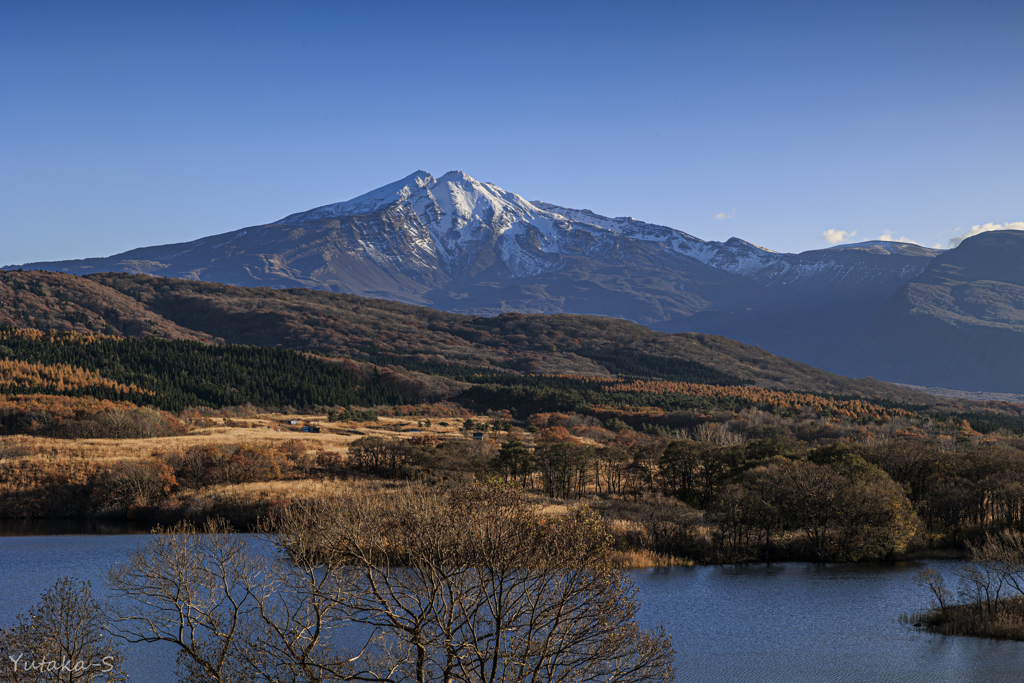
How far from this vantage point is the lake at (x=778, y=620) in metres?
31.1

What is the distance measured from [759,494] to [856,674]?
22.7m

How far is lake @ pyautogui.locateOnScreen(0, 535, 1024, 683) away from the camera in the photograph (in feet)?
102

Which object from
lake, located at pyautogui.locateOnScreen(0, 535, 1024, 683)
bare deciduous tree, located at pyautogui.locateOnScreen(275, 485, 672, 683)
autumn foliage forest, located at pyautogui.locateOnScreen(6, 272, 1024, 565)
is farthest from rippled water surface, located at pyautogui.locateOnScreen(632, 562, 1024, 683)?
bare deciduous tree, located at pyautogui.locateOnScreen(275, 485, 672, 683)

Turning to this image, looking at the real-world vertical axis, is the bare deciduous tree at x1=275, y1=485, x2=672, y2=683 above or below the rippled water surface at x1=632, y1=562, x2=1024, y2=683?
above

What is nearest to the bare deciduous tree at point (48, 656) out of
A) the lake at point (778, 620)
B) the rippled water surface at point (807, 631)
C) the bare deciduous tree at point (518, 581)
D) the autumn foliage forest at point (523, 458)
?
the lake at point (778, 620)

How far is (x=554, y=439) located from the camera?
86.4m

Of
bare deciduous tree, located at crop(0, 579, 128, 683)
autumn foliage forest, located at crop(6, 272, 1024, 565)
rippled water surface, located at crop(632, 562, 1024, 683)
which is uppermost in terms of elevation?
bare deciduous tree, located at crop(0, 579, 128, 683)

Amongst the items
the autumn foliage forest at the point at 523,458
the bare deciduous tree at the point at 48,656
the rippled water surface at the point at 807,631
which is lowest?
the rippled water surface at the point at 807,631

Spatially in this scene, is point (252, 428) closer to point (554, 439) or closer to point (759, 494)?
point (554, 439)

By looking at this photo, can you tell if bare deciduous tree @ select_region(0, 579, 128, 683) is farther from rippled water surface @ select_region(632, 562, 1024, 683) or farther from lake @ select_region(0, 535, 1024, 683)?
rippled water surface @ select_region(632, 562, 1024, 683)

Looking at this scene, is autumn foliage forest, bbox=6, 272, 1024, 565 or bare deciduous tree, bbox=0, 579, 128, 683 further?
autumn foliage forest, bbox=6, 272, 1024, 565

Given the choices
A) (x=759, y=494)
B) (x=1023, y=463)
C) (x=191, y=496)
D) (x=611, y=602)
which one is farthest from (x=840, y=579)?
(x=191, y=496)

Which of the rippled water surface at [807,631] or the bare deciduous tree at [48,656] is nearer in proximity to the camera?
the bare deciduous tree at [48,656]

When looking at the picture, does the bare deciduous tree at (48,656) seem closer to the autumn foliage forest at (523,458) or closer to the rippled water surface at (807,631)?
the autumn foliage forest at (523,458)
